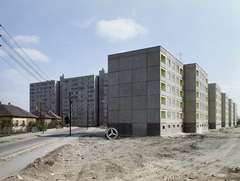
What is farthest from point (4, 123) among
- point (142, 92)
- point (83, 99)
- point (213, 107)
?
point (83, 99)

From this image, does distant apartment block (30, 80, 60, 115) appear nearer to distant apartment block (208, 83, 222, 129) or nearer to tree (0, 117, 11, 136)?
tree (0, 117, 11, 136)

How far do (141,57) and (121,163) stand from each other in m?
30.2

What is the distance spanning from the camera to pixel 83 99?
129250mm

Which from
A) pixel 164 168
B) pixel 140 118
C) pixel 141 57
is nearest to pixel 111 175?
pixel 164 168

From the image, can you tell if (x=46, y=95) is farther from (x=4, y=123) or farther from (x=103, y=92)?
(x=4, y=123)

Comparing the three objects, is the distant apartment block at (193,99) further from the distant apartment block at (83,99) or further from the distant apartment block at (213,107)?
the distant apartment block at (83,99)

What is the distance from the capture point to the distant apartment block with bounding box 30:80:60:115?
140625 millimetres

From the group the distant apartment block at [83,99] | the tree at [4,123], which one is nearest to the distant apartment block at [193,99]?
the tree at [4,123]

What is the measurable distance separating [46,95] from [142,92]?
384ft

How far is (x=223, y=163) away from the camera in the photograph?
Result: 1513cm

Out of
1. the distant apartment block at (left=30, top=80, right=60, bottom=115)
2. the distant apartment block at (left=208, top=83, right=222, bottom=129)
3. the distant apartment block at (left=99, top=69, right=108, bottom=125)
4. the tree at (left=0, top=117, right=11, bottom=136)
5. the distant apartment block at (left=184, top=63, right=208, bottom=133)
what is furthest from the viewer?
the distant apartment block at (left=30, top=80, right=60, bottom=115)

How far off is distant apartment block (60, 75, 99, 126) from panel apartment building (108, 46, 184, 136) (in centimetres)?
8155

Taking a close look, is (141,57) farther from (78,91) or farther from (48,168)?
(78,91)

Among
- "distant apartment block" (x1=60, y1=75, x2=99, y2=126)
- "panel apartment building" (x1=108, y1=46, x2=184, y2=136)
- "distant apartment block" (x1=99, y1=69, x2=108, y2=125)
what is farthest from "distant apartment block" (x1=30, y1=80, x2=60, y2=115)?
"panel apartment building" (x1=108, y1=46, x2=184, y2=136)
